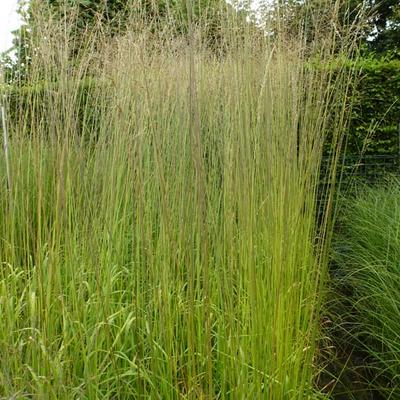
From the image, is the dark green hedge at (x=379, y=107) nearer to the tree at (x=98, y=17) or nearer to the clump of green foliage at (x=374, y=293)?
the clump of green foliage at (x=374, y=293)

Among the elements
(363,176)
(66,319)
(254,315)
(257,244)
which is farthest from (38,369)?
(363,176)

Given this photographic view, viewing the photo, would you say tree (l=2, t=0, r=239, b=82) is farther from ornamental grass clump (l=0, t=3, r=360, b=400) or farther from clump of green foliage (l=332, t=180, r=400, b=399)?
clump of green foliage (l=332, t=180, r=400, b=399)

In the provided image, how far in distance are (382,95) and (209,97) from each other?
349 centimetres

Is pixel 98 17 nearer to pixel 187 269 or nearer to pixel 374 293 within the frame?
pixel 187 269

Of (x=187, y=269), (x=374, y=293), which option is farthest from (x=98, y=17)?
(x=374, y=293)

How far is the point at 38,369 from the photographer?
1429 mm

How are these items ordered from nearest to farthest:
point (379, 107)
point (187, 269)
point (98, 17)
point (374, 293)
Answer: point (187, 269) → point (98, 17) → point (374, 293) → point (379, 107)

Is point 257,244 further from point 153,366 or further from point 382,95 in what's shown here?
point 382,95

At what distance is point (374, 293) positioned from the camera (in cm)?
249

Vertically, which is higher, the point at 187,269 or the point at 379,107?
the point at 379,107

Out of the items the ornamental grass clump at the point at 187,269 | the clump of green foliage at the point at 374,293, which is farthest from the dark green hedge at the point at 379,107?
the ornamental grass clump at the point at 187,269

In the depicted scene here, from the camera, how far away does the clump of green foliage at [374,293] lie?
2182mm

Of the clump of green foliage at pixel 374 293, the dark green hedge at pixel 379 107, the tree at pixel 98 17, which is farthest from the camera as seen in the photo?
the dark green hedge at pixel 379 107

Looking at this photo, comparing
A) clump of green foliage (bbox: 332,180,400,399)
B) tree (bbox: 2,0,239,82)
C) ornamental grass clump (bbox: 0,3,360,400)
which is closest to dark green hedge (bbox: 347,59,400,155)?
clump of green foliage (bbox: 332,180,400,399)
